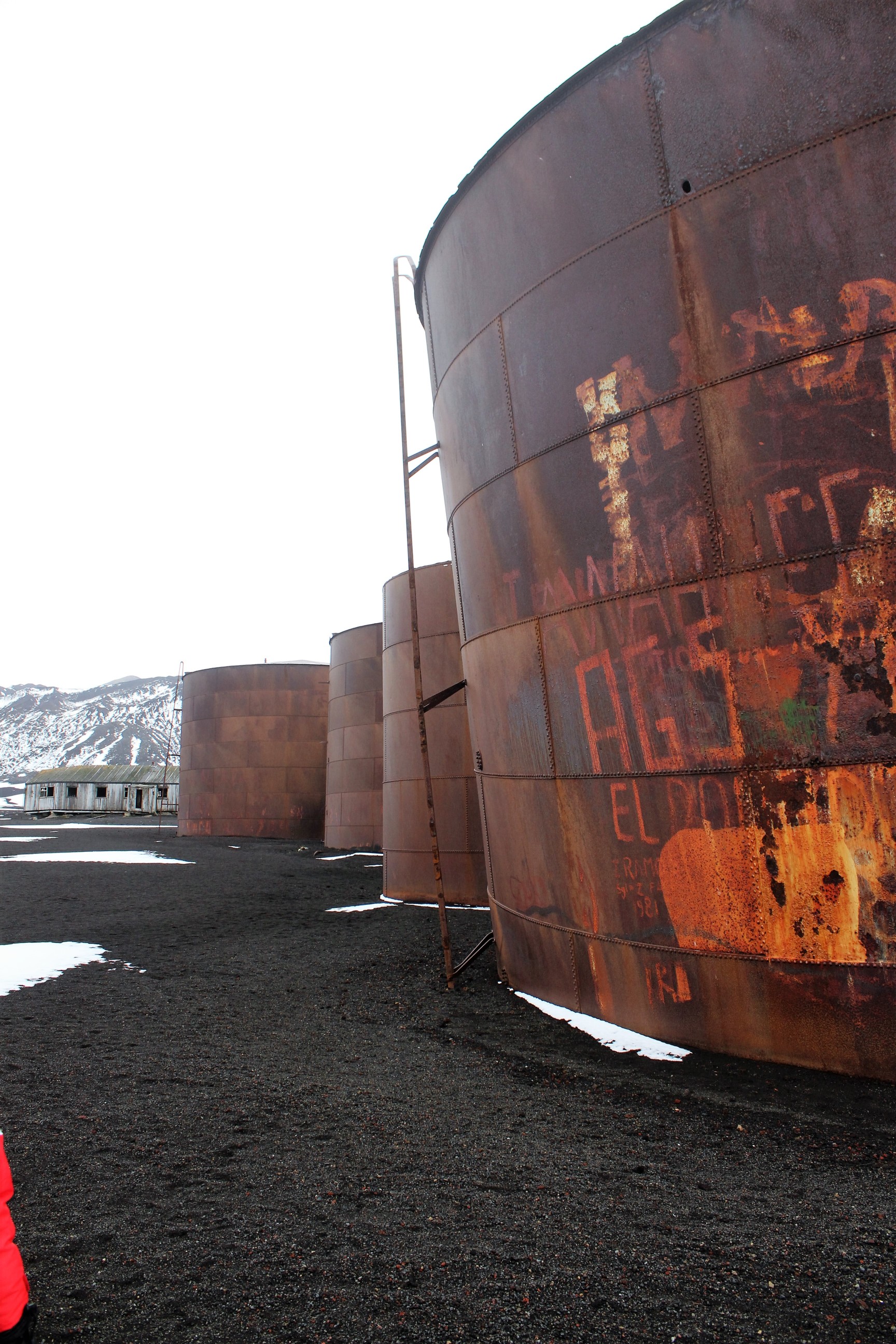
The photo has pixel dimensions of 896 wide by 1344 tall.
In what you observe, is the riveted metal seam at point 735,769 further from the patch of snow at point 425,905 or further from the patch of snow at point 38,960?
the patch of snow at point 425,905

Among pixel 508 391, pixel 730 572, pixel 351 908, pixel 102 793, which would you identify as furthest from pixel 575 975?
pixel 102 793

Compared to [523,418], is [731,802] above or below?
below

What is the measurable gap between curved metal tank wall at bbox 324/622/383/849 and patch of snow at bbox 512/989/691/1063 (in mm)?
15791

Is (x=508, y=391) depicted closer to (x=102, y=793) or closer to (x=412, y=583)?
(x=412, y=583)

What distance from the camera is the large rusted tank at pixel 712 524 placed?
4.25m

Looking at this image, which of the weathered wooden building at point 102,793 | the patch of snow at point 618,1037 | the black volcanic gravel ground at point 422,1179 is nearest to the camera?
the black volcanic gravel ground at point 422,1179

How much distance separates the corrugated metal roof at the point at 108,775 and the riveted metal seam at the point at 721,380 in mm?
61460

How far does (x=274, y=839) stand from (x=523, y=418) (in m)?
24.5

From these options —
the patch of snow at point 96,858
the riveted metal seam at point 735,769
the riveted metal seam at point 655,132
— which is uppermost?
the riveted metal seam at point 655,132

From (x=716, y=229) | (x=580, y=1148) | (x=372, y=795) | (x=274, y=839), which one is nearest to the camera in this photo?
(x=580, y=1148)

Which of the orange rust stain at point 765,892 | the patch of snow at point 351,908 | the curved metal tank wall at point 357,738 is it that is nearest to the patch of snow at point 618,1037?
the orange rust stain at point 765,892

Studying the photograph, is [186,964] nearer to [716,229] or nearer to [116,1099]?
[116,1099]

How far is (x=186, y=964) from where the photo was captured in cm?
794

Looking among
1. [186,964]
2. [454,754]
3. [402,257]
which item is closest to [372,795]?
[454,754]
